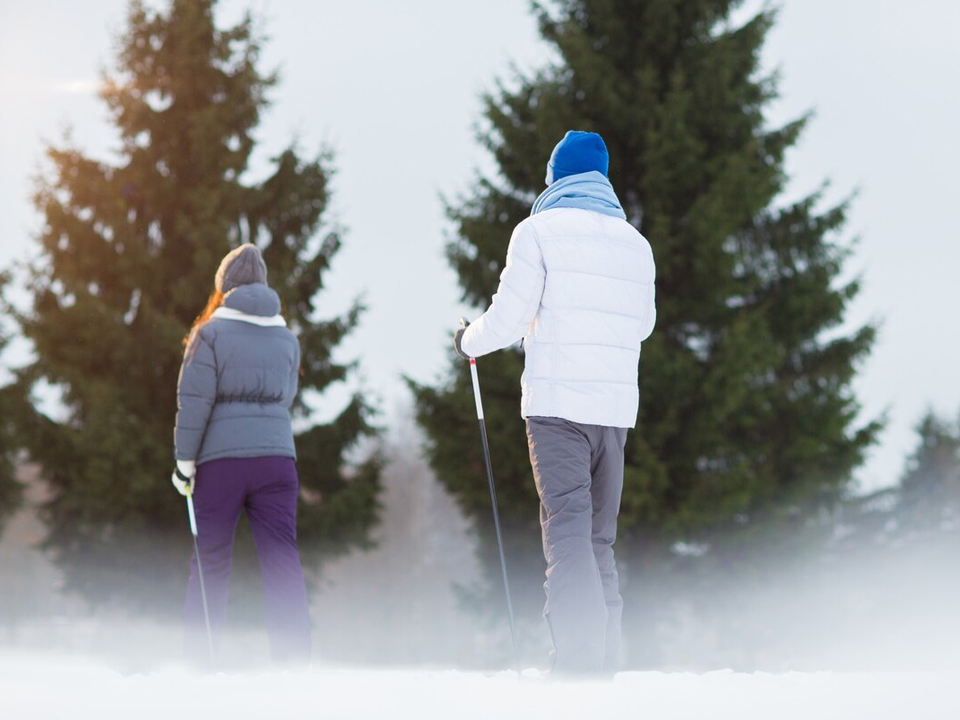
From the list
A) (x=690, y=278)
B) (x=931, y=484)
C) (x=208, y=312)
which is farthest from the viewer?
(x=931, y=484)

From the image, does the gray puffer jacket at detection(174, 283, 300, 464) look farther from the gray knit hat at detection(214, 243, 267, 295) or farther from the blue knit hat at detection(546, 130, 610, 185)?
the blue knit hat at detection(546, 130, 610, 185)

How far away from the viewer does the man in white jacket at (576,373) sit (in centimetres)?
391

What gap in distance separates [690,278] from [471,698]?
9429mm

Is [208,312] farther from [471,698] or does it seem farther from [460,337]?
[471,698]

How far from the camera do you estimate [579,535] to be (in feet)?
12.8

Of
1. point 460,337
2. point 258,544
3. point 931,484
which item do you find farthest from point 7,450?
point 931,484

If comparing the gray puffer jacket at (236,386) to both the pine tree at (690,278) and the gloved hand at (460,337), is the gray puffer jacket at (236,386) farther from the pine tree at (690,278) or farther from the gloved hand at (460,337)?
the pine tree at (690,278)

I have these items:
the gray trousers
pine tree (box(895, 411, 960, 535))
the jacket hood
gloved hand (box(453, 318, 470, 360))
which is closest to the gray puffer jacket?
the jacket hood

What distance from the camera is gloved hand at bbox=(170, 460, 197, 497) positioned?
5078mm

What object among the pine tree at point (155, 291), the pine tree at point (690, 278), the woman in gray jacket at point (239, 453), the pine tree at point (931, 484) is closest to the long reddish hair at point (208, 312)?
the woman in gray jacket at point (239, 453)

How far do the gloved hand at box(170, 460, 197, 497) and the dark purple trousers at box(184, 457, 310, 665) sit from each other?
0.12 ft

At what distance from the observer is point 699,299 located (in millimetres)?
11992

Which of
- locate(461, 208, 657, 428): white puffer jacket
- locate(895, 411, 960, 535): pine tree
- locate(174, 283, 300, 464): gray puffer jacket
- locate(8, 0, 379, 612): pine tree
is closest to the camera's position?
locate(461, 208, 657, 428): white puffer jacket

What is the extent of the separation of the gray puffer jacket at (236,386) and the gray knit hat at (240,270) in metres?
0.06
